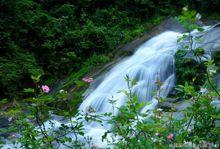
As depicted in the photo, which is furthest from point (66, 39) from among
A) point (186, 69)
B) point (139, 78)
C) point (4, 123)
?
point (186, 69)

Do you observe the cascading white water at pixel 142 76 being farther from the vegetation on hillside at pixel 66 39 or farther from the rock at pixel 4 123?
the rock at pixel 4 123

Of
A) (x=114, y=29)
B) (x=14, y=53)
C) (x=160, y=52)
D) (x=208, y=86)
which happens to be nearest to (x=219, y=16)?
(x=114, y=29)

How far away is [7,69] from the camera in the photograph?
32.3ft

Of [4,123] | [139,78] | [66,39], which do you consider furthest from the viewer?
[66,39]

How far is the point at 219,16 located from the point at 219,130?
13.3 metres

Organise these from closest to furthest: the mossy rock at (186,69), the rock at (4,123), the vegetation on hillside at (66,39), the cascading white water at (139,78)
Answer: the rock at (4,123)
the vegetation on hillside at (66,39)
the mossy rock at (186,69)
the cascading white water at (139,78)

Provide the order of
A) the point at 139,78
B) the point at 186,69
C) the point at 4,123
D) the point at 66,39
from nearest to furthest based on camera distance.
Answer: the point at 4,123 < the point at 186,69 < the point at 139,78 < the point at 66,39

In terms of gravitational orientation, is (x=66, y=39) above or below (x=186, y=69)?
above

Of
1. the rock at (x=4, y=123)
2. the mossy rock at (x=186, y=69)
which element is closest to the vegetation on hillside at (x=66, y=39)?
the mossy rock at (x=186, y=69)

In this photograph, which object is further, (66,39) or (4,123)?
(66,39)

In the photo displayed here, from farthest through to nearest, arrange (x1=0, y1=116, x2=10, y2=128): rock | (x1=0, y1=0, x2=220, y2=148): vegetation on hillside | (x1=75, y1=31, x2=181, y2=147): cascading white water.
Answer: (x1=75, y1=31, x2=181, y2=147): cascading white water < (x1=0, y1=0, x2=220, y2=148): vegetation on hillside < (x1=0, y1=116, x2=10, y2=128): rock

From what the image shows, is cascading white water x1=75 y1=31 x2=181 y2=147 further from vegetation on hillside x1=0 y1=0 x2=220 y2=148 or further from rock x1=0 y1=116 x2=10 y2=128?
rock x1=0 y1=116 x2=10 y2=128

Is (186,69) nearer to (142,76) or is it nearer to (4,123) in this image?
(142,76)

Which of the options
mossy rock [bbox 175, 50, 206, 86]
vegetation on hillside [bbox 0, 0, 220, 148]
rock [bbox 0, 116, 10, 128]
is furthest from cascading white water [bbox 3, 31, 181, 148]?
rock [bbox 0, 116, 10, 128]
